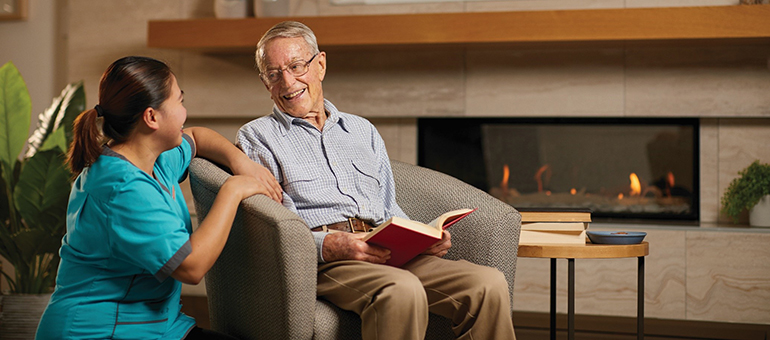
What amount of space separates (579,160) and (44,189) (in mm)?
2398

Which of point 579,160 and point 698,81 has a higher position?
point 698,81

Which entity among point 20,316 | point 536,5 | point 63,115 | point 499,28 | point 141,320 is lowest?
point 20,316

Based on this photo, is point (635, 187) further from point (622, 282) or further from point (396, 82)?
point (396, 82)

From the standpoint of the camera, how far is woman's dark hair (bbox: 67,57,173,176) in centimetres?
131

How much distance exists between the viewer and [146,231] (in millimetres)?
1241

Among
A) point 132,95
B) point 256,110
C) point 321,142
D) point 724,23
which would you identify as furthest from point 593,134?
point 132,95

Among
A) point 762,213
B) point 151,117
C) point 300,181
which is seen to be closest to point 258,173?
point 300,181

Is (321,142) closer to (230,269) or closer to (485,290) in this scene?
(230,269)

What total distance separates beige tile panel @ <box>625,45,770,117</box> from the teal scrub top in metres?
2.44

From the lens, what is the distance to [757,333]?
9.49 feet

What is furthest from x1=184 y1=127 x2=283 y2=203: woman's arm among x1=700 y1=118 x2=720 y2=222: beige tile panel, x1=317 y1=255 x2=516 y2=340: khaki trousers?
x1=700 y1=118 x2=720 y2=222: beige tile panel

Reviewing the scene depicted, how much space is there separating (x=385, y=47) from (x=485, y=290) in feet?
6.40

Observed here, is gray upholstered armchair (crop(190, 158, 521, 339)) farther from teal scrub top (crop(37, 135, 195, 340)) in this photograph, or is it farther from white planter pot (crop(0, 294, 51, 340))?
white planter pot (crop(0, 294, 51, 340))

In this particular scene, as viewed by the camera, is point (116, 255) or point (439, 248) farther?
point (439, 248)
